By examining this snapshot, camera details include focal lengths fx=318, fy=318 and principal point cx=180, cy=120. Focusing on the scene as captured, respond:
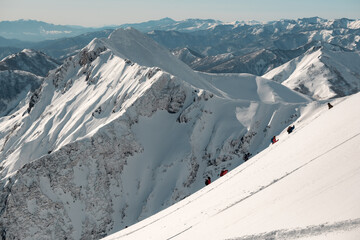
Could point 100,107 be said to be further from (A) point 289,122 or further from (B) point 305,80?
(B) point 305,80

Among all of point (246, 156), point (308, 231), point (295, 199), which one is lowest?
point (246, 156)

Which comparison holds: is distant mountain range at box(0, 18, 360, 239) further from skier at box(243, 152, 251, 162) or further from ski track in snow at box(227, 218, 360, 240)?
ski track in snow at box(227, 218, 360, 240)

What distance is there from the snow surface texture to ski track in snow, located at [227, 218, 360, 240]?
47.8 m

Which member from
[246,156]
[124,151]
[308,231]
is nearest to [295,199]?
[308,231]

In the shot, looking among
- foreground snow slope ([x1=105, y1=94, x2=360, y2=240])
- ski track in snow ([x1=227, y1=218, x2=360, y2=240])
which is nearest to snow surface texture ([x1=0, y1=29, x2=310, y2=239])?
foreground snow slope ([x1=105, y1=94, x2=360, y2=240])

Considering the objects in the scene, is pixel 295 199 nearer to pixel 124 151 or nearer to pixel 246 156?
pixel 246 156

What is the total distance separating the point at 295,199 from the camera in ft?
47.7

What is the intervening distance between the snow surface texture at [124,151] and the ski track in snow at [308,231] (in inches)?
1881

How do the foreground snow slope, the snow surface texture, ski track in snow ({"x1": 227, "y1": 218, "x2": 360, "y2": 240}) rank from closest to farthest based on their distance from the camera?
ski track in snow ({"x1": 227, "y1": 218, "x2": 360, "y2": 240}) < the foreground snow slope < the snow surface texture

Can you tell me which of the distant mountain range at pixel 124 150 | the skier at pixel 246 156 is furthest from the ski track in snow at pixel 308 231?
the skier at pixel 246 156

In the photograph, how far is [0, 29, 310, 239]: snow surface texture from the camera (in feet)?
187

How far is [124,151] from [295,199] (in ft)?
177

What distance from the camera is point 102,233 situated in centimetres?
5744

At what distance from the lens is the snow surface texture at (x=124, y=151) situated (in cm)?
5697
